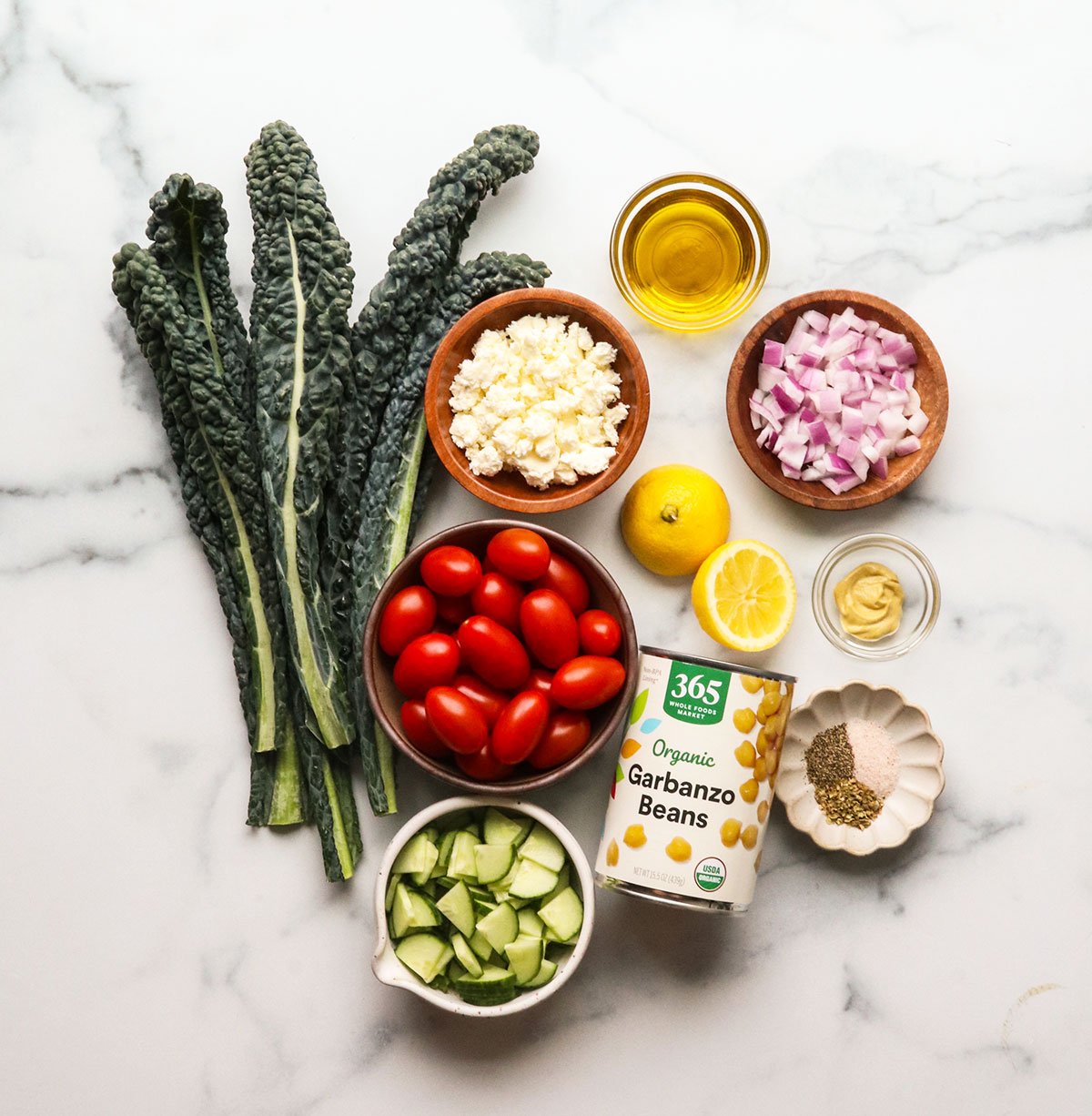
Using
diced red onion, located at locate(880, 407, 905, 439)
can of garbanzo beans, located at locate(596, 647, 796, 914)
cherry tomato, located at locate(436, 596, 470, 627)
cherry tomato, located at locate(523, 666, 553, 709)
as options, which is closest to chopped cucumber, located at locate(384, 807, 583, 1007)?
can of garbanzo beans, located at locate(596, 647, 796, 914)

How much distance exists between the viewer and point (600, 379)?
165 centimetres

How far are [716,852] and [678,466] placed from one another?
2.07 ft

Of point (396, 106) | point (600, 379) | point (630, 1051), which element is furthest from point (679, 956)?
point (396, 106)

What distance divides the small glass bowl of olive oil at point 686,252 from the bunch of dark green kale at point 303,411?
184 mm

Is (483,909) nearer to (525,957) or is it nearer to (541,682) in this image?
(525,957)

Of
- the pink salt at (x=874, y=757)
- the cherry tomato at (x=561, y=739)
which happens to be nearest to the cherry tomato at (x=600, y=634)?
the cherry tomato at (x=561, y=739)

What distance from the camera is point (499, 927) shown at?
5.24 feet

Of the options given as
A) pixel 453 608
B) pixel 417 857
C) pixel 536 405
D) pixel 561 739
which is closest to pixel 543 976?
pixel 417 857

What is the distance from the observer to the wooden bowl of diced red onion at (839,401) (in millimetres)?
1682

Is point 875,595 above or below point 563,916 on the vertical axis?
above

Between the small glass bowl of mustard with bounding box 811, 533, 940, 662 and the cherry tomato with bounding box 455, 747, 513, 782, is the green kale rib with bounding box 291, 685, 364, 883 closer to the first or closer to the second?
the cherry tomato with bounding box 455, 747, 513, 782

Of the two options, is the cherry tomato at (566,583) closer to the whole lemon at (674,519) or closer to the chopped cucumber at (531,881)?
the whole lemon at (674,519)

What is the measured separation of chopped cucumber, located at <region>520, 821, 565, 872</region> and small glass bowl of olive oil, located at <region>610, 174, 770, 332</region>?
87 centimetres

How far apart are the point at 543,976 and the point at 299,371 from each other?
1024 millimetres
